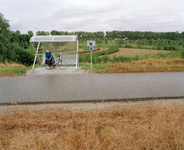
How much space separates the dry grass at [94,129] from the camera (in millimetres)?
2779

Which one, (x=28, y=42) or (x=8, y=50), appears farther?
(x=28, y=42)

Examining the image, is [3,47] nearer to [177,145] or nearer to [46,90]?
[46,90]

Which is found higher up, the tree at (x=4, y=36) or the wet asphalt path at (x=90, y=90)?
the tree at (x=4, y=36)

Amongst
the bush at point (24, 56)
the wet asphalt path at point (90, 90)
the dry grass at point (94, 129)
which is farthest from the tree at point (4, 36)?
the dry grass at point (94, 129)

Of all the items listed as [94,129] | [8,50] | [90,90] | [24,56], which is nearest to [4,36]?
[8,50]

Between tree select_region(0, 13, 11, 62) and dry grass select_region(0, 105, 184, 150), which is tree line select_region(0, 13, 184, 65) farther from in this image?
dry grass select_region(0, 105, 184, 150)

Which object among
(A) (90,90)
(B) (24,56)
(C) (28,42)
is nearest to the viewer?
(A) (90,90)

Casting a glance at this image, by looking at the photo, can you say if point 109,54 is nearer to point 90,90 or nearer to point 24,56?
point 24,56

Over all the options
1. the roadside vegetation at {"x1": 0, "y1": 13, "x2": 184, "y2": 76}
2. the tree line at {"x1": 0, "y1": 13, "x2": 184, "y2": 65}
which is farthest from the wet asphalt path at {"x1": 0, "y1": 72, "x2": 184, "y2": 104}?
the tree line at {"x1": 0, "y1": 13, "x2": 184, "y2": 65}

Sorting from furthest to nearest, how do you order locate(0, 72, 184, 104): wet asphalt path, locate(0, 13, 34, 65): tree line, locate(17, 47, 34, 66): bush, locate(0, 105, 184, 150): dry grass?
1. locate(17, 47, 34, 66): bush
2. locate(0, 13, 34, 65): tree line
3. locate(0, 72, 184, 104): wet asphalt path
4. locate(0, 105, 184, 150): dry grass

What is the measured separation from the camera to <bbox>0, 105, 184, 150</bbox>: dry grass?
109 inches

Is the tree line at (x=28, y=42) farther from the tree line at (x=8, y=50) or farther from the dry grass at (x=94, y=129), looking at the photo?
the dry grass at (x=94, y=129)

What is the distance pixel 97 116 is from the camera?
3934 mm

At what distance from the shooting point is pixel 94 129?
316cm
